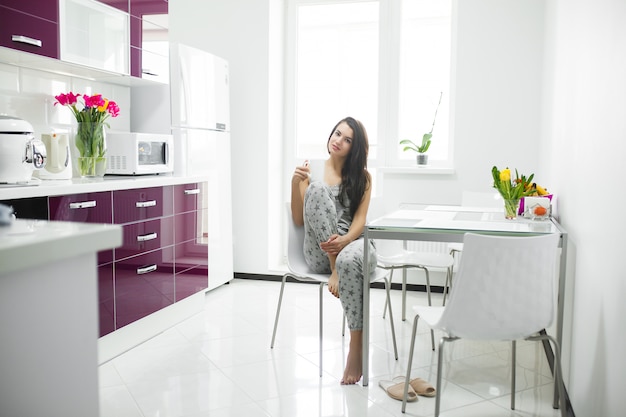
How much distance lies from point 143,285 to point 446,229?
1698 mm

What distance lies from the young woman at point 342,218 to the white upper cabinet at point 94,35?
121 cm

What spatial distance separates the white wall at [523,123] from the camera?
184cm

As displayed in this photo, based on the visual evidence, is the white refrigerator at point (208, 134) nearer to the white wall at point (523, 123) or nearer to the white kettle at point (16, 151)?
the white wall at point (523, 123)

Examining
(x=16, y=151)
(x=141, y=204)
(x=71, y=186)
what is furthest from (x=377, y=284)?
(x=16, y=151)

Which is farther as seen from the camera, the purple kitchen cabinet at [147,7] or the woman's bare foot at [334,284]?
the purple kitchen cabinet at [147,7]

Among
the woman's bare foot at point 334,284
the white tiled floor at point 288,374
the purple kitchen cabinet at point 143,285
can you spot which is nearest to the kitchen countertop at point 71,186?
the purple kitchen cabinet at point 143,285

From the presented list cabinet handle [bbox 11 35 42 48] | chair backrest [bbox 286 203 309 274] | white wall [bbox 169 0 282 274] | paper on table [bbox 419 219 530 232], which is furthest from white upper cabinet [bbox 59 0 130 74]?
paper on table [bbox 419 219 530 232]

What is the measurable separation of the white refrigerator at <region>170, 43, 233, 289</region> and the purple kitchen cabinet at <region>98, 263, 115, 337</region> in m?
1.13

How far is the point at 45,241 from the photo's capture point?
875 mm

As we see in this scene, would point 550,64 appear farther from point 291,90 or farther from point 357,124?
point 291,90

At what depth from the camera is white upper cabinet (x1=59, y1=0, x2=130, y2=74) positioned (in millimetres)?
2779

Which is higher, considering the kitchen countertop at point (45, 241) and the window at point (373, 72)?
the window at point (373, 72)

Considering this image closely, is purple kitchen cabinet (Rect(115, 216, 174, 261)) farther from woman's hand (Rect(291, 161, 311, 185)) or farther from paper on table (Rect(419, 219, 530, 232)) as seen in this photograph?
paper on table (Rect(419, 219, 530, 232))

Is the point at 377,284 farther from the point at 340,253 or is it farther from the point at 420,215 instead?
the point at 340,253
